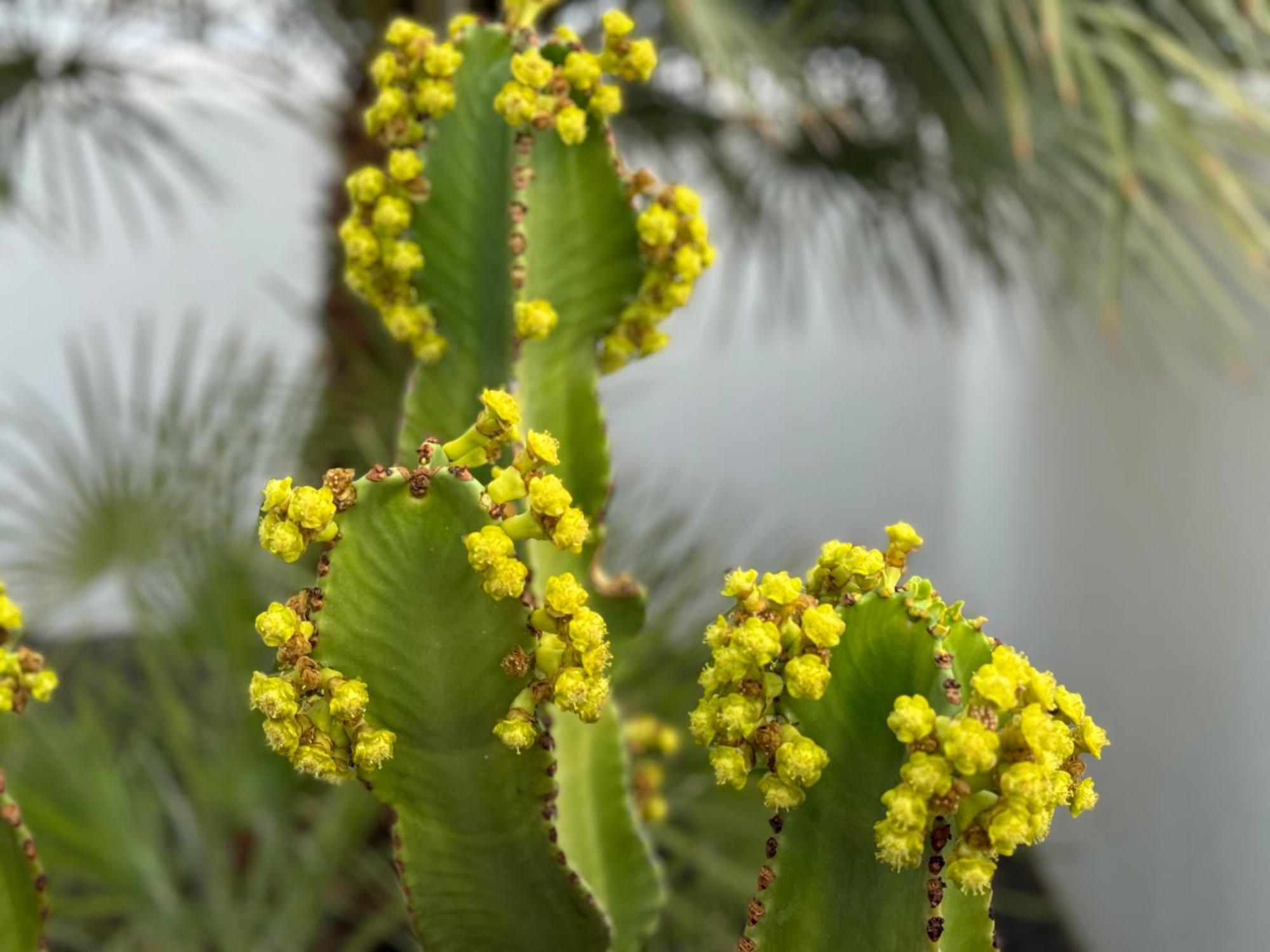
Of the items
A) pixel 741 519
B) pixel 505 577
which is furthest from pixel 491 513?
pixel 741 519

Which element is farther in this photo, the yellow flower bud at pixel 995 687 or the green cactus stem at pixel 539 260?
the green cactus stem at pixel 539 260

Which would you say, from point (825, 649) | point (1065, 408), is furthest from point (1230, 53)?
point (1065, 408)

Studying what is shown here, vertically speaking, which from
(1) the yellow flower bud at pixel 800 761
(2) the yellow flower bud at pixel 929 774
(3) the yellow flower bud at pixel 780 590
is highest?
(3) the yellow flower bud at pixel 780 590

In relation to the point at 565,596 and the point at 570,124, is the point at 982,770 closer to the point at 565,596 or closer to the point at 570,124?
the point at 565,596

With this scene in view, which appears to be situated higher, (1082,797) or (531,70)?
(531,70)

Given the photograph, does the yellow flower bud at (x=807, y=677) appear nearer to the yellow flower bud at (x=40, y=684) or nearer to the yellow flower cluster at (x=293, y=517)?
the yellow flower cluster at (x=293, y=517)

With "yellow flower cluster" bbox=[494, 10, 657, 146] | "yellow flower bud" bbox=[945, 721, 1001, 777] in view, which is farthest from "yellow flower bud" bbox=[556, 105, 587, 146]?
"yellow flower bud" bbox=[945, 721, 1001, 777]

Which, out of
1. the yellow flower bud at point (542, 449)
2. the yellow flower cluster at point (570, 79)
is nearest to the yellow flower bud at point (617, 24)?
the yellow flower cluster at point (570, 79)

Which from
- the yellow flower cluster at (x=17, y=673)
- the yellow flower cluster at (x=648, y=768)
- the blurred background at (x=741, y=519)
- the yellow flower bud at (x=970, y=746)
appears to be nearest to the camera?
the yellow flower bud at (x=970, y=746)

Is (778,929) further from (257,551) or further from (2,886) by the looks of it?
(257,551)
